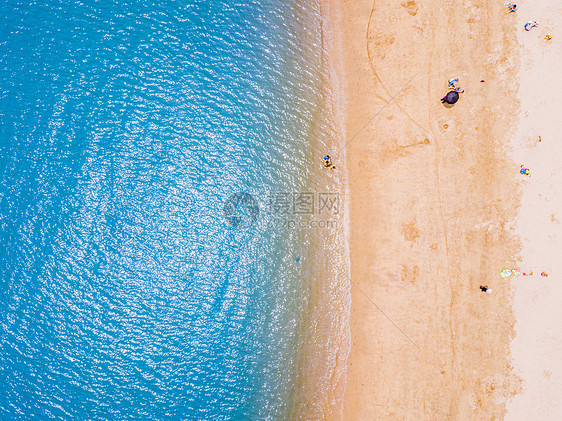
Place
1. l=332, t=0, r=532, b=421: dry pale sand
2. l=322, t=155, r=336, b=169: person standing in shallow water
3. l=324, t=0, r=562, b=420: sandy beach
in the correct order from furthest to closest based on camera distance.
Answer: l=322, t=155, r=336, b=169: person standing in shallow water → l=332, t=0, r=532, b=421: dry pale sand → l=324, t=0, r=562, b=420: sandy beach

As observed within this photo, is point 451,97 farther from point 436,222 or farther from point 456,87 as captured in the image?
point 436,222

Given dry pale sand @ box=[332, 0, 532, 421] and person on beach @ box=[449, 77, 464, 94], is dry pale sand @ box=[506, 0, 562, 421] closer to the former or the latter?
dry pale sand @ box=[332, 0, 532, 421]

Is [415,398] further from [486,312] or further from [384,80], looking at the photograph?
[384,80]

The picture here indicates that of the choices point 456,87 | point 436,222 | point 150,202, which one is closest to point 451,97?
point 456,87

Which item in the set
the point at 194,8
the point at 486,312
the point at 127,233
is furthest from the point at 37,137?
the point at 486,312

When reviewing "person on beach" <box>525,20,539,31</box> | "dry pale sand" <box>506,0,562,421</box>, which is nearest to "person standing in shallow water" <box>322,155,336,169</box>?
"dry pale sand" <box>506,0,562,421</box>

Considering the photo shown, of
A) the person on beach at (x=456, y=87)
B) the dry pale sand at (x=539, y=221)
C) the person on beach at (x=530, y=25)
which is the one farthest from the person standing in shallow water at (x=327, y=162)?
the person on beach at (x=530, y=25)

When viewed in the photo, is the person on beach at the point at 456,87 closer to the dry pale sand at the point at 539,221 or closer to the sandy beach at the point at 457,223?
the sandy beach at the point at 457,223
